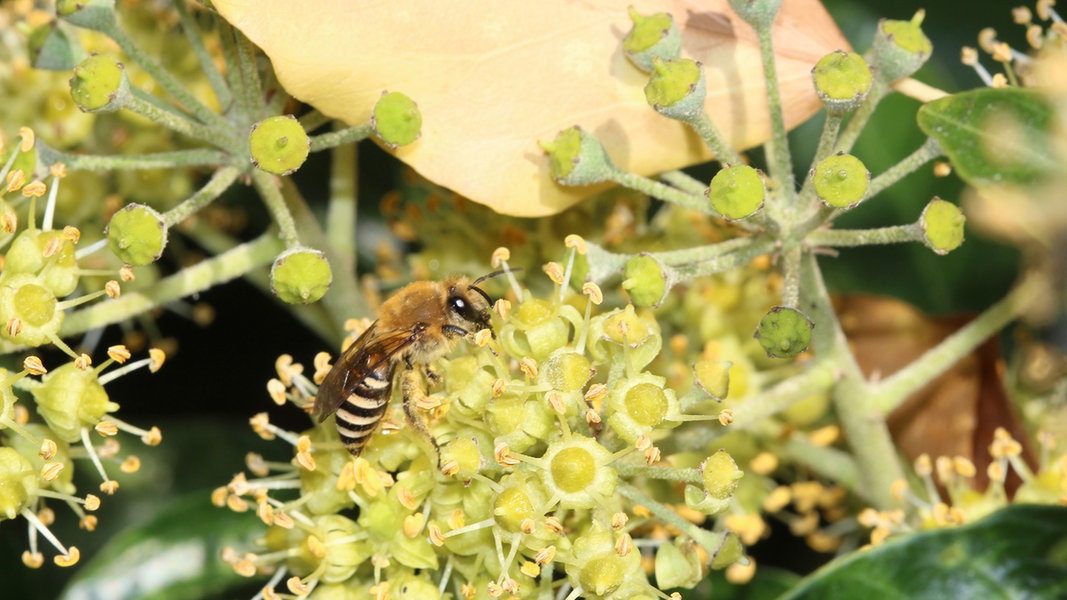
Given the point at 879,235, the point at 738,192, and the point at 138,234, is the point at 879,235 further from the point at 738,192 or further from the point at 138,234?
the point at 138,234

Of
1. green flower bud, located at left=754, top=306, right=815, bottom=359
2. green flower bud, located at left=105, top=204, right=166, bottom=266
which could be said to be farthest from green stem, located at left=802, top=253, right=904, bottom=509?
green flower bud, located at left=105, top=204, right=166, bottom=266

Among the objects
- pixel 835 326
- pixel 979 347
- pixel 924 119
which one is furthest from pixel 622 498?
pixel 979 347

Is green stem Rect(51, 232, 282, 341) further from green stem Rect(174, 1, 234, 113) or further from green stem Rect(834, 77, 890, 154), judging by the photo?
green stem Rect(834, 77, 890, 154)

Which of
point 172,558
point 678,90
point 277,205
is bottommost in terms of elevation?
point 172,558

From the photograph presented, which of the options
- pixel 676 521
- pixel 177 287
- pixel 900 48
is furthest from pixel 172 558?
pixel 900 48

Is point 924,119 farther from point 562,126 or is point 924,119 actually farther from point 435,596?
point 435,596

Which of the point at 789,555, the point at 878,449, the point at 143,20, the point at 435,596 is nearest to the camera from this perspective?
the point at 435,596

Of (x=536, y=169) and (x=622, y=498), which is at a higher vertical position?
(x=536, y=169)

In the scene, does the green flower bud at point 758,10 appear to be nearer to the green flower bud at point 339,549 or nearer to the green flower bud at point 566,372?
the green flower bud at point 566,372
